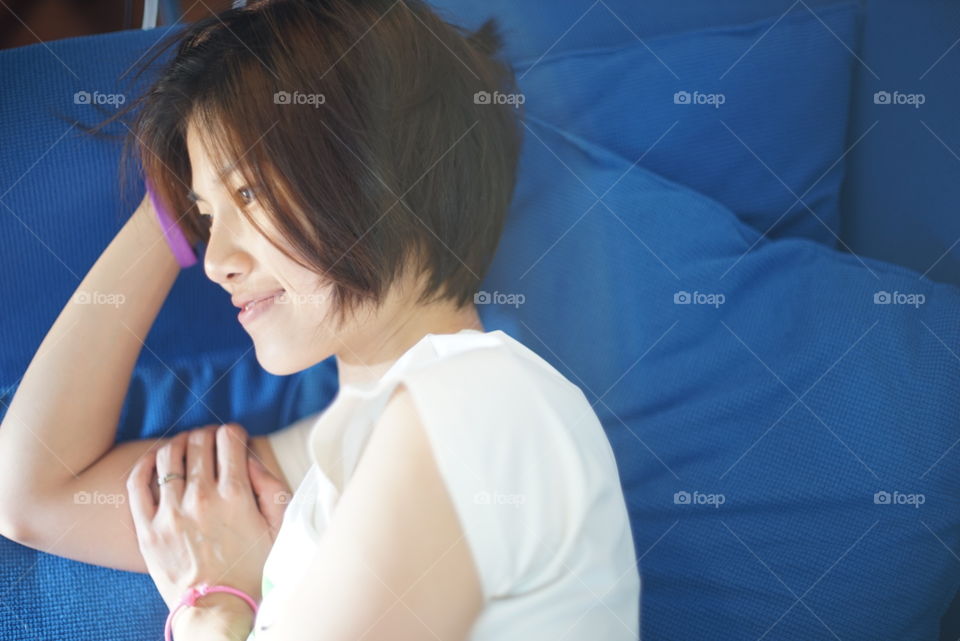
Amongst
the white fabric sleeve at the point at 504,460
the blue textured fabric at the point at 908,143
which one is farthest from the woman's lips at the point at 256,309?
the blue textured fabric at the point at 908,143

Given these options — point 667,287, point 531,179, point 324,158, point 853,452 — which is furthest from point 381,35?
point 853,452

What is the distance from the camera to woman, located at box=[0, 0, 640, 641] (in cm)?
49

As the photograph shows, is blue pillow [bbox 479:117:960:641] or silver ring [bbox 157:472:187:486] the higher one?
blue pillow [bbox 479:117:960:641]

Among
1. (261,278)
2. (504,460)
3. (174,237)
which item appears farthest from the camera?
(174,237)

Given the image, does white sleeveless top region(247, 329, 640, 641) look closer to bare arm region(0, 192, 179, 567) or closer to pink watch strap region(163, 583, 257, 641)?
pink watch strap region(163, 583, 257, 641)

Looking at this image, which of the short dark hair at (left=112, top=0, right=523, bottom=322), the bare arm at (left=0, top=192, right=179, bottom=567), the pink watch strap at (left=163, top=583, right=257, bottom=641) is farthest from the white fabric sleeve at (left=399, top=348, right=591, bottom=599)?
the bare arm at (left=0, top=192, right=179, bottom=567)

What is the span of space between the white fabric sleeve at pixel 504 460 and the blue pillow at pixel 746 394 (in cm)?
19

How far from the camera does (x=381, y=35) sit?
60 centimetres

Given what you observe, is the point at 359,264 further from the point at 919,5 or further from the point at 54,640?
the point at 919,5

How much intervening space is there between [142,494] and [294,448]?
13 centimetres

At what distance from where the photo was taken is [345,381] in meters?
0.72

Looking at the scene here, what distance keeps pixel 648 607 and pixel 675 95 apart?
0.45 meters

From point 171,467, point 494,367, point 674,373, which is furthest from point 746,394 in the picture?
point 171,467

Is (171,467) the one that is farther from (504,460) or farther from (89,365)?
(504,460)
